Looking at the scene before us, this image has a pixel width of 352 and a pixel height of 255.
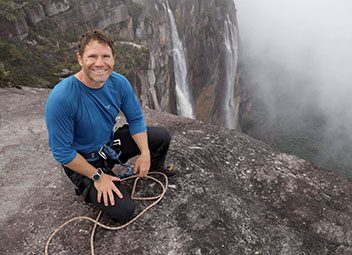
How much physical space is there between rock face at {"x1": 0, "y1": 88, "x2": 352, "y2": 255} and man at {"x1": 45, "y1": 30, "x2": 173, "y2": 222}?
22.8 inches

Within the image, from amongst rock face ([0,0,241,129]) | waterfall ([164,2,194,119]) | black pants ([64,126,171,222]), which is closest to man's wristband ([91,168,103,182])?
black pants ([64,126,171,222])

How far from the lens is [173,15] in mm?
28516

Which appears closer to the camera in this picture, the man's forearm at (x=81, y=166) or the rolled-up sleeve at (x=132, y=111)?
the man's forearm at (x=81, y=166)

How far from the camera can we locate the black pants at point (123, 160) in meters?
4.56

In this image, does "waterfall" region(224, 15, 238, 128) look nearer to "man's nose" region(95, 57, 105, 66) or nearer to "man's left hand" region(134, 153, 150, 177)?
"man's left hand" region(134, 153, 150, 177)

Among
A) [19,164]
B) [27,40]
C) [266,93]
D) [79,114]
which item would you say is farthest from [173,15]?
[266,93]

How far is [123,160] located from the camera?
5410 mm

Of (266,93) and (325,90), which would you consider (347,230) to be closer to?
(266,93)

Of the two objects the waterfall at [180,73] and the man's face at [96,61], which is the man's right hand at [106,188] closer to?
the man's face at [96,61]

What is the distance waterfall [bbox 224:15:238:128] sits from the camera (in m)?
42.2

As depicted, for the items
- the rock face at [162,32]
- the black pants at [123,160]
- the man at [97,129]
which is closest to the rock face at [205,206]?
the black pants at [123,160]

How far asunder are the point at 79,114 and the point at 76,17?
1514 cm

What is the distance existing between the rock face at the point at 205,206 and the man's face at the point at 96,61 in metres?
2.10

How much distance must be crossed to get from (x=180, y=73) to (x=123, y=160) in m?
24.7
